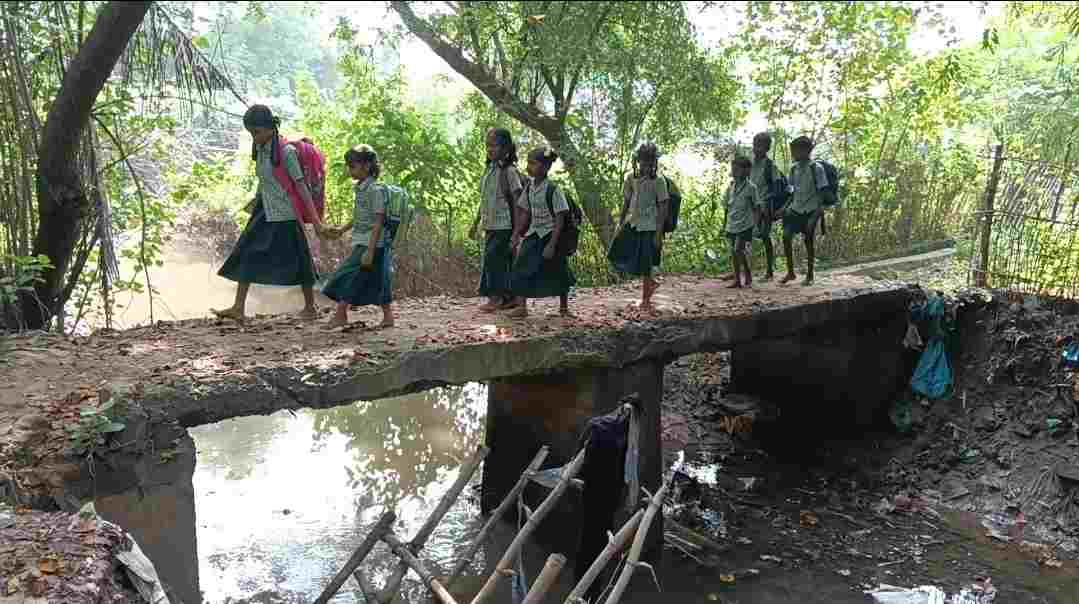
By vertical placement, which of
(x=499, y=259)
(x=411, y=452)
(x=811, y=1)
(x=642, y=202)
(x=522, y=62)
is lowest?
(x=411, y=452)

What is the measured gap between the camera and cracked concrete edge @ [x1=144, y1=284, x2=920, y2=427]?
3.83 m

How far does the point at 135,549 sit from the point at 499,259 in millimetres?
3502

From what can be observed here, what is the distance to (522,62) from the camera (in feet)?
30.3

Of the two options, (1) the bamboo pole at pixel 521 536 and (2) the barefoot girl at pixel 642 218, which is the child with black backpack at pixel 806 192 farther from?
(1) the bamboo pole at pixel 521 536

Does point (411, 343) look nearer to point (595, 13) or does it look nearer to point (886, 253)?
point (595, 13)

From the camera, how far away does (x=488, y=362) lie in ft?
15.9

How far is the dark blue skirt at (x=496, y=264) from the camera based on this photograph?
5.66 metres

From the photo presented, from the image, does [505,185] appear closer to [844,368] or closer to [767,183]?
[767,183]

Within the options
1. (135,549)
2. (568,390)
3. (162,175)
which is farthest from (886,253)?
(135,549)

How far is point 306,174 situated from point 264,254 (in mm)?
626

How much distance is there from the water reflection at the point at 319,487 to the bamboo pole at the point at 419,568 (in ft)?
5.93

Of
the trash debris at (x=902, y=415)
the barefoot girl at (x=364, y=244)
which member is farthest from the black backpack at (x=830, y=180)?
the barefoot girl at (x=364, y=244)

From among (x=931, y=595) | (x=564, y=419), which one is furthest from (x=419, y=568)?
(x=931, y=595)

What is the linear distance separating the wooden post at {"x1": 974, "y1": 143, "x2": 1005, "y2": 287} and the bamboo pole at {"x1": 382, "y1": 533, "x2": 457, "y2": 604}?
7.14 m
